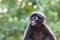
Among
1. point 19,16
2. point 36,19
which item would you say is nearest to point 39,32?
point 36,19

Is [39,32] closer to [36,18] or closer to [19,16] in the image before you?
[36,18]

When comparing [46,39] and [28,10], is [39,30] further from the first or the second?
[28,10]

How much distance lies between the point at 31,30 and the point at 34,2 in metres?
2.02

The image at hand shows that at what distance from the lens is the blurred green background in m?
5.23

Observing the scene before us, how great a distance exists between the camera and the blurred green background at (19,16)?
5.23 m

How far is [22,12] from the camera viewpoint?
559 centimetres

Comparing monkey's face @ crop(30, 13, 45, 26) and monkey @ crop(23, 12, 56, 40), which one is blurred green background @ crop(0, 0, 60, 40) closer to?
monkey @ crop(23, 12, 56, 40)

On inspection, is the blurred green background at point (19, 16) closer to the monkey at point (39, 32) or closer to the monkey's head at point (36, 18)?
the monkey at point (39, 32)

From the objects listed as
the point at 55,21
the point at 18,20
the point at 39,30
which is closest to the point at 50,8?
the point at 55,21

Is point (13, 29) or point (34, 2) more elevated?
point (34, 2)

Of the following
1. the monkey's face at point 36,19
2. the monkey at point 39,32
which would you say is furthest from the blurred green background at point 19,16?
the monkey's face at point 36,19

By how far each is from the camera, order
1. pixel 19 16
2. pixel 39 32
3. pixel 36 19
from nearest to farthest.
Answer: pixel 36 19 → pixel 39 32 → pixel 19 16

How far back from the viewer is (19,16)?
551cm

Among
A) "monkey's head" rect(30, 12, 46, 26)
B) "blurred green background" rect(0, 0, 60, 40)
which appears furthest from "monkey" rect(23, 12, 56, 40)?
"blurred green background" rect(0, 0, 60, 40)
